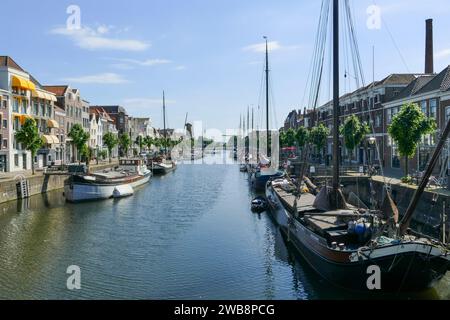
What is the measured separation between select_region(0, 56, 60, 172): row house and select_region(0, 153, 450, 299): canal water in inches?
762

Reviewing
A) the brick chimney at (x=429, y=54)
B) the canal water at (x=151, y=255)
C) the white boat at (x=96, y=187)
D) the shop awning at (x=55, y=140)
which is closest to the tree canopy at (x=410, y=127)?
the canal water at (x=151, y=255)

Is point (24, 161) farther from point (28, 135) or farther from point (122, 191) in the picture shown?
point (122, 191)

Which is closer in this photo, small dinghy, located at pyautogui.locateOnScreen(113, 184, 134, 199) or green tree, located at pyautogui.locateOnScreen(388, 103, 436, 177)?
green tree, located at pyautogui.locateOnScreen(388, 103, 436, 177)

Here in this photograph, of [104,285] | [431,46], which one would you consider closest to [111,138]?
[431,46]

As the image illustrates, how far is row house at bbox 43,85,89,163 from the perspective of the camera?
266 ft

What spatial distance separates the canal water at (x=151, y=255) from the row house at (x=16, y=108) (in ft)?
63.5

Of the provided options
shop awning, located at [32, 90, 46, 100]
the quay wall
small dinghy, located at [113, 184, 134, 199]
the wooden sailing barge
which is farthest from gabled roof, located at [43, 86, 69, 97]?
the wooden sailing barge

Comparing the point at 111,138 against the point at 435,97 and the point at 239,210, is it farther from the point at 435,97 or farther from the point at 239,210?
the point at 435,97

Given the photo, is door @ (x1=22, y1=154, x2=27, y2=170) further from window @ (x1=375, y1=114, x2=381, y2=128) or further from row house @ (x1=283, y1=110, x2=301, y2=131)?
row house @ (x1=283, y1=110, x2=301, y2=131)

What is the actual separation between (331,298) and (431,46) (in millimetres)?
55158

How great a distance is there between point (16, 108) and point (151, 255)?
46.0 metres

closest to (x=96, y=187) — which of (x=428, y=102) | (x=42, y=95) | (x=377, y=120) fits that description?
(x=42, y=95)

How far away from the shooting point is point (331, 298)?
18.4 metres

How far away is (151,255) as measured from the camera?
25.6 m
